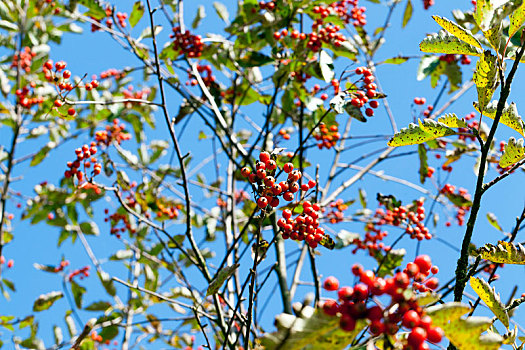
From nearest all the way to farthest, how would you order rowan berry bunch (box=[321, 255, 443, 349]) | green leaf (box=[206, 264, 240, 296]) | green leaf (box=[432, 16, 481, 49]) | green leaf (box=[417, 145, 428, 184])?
rowan berry bunch (box=[321, 255, 443, 349]) → green leaf (box=[432, 16, 481, 49]) → green leaf (box=[206, 264, 240, 296]) → green leaf (box=[417, 145, 428, 184])

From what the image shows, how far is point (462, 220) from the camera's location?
465cm

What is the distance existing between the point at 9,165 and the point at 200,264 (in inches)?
142

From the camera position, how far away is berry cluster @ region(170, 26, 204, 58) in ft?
11.7

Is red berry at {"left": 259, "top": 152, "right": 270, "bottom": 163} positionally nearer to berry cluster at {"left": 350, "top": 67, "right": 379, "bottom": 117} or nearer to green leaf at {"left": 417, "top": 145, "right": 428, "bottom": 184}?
berry cluster at {"left": 350, "top": 67, "right": 379, "bottom": 117}

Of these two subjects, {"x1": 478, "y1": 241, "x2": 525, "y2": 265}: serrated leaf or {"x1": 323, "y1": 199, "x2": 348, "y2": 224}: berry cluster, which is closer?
{"x1": 478, "y1": 241, "x2": 525, "y2": 265}: serrated leaf

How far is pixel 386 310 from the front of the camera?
1.01 metres

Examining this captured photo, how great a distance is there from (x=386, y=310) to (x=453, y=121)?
84 centimetres

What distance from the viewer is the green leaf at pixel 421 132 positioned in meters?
1.54

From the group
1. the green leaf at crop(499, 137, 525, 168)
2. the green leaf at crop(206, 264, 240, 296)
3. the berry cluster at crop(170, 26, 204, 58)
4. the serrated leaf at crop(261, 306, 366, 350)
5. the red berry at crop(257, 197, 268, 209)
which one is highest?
the berry cluster at crop(170, 26, 204, 58)

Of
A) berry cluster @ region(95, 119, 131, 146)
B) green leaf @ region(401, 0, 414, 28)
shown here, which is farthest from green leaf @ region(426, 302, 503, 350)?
green leaf @ region(401, 0, 414, 28)

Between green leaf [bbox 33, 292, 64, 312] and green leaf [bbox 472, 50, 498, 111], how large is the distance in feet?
13.3

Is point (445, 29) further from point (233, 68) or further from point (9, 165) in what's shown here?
point (9, 165)

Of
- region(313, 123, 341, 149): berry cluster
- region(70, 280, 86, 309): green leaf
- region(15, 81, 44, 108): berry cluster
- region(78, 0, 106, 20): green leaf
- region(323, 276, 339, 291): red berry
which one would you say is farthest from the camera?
region(15, 81, 44, 108): berry cluster

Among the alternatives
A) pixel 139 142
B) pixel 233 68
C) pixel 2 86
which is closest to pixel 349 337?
pixel 233 68
